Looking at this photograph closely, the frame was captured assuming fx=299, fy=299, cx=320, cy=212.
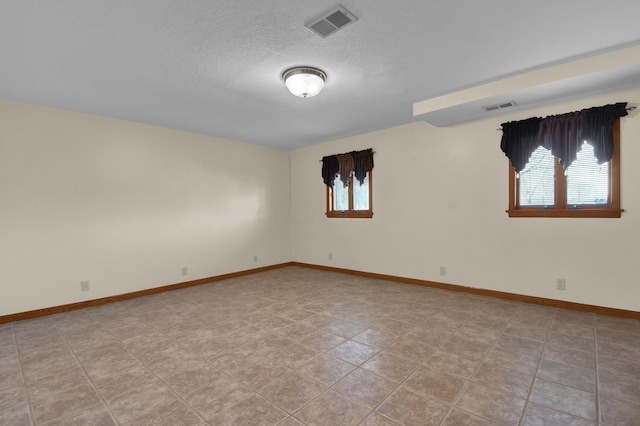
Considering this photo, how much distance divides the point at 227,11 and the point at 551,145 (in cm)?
370

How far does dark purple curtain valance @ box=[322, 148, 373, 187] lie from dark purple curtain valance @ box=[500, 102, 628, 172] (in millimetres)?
2076

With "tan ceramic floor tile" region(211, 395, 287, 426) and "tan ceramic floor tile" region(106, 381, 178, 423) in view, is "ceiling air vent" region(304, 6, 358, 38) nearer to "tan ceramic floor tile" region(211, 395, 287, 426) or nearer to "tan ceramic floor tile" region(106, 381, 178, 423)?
"tan ceramic floor tile" region(211, 395, 287, 426)

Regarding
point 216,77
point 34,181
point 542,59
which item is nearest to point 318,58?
point 216,77

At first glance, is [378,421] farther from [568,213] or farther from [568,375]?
[568,213]

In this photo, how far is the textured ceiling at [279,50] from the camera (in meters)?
1.98

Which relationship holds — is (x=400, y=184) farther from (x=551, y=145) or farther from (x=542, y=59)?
(x=542, y=59)

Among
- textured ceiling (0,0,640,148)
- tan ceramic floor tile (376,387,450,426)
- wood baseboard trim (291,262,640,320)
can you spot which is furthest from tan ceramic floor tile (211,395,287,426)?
wood baseboard trim (291,262,640,320)

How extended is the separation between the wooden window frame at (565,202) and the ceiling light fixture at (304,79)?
2719 mm

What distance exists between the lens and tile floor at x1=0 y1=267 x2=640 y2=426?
1.77 meters

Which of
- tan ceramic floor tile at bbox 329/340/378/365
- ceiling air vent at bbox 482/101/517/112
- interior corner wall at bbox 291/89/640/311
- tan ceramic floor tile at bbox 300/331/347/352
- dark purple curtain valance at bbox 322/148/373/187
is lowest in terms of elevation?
tan ceramic floor tile at bbox 300/331/347/352

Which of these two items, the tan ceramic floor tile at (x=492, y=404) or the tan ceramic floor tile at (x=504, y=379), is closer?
the tan ceramic floor tile at (x=492, y=404)

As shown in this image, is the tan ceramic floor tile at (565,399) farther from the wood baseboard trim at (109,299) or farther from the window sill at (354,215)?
the wood baseboard trim at (109,299)

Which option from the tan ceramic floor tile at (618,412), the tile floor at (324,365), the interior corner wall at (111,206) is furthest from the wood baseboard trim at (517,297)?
the interior corner wall at (111,206)

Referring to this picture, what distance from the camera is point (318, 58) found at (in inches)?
103
